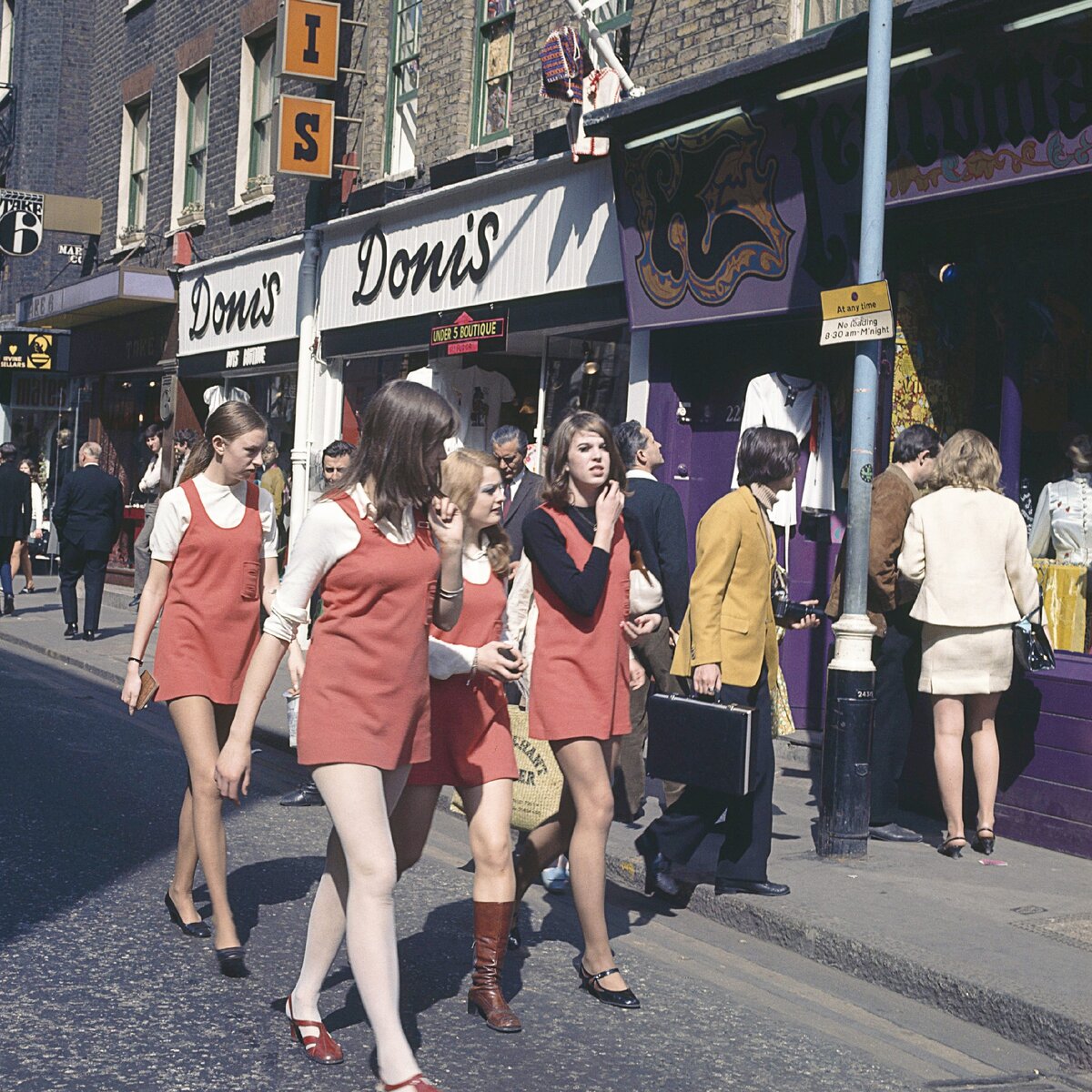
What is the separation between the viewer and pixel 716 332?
36.6 ft

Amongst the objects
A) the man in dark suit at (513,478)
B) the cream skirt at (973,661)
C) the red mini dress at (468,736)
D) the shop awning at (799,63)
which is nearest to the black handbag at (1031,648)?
the cream skirt at (973,661)

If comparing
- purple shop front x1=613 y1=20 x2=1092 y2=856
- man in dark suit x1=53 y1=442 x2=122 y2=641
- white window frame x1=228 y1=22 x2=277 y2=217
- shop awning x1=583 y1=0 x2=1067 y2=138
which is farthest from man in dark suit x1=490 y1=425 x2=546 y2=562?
white window frame x1=228 y1=22 x2=277 y2=217

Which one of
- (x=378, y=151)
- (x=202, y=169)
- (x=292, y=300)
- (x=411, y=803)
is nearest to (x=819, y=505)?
(x=411, y=803)

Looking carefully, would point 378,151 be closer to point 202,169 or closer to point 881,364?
point 202,169

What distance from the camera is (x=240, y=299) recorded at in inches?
743

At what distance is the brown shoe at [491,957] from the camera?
484 cm

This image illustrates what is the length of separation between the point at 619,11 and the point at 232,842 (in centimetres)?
734

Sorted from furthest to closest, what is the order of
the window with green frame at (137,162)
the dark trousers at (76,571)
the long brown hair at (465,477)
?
the window with green frame at (137,162), the dark trousers at (76,571), the long brown hair at (465,477)

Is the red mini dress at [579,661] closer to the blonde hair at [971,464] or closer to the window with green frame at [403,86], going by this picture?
the blonde hair at [971,464]

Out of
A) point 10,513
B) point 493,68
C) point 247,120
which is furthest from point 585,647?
point 247,120

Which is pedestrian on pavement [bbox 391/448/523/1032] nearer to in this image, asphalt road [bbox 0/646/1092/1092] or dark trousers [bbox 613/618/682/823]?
asphalt road [bbox 0/646/1092/1092]

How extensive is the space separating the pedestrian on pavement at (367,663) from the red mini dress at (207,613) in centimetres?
117

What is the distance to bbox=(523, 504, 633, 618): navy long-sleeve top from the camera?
200 inches

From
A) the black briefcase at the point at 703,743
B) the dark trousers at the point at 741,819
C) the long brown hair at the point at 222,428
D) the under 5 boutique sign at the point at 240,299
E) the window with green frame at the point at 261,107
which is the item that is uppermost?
the window with green frame at the point at 261,107
